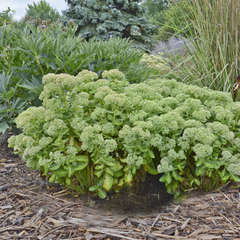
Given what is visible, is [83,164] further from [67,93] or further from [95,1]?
[95,1]

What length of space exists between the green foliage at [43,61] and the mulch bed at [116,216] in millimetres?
826

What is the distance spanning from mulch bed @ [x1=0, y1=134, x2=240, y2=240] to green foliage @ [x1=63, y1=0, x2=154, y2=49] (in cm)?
650

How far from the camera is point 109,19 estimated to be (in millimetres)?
7980

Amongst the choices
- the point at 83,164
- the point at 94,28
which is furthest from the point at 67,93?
the point at 94,28

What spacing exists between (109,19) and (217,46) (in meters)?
5.44

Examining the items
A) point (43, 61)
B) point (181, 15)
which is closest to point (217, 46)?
point (181, 15)

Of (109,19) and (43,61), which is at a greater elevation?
(109,19)

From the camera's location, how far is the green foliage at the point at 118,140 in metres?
1.61

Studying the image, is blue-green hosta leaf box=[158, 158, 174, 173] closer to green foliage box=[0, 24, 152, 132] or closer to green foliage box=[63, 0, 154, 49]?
green foliage box=[0, 24, 152, 132]

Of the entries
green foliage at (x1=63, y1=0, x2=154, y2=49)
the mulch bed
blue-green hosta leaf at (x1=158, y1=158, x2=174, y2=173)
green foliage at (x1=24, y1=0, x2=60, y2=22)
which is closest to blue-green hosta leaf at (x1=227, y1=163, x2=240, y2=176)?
the mulch bed

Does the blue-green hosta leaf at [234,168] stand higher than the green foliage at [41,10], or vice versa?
the green foliage at [41,10]

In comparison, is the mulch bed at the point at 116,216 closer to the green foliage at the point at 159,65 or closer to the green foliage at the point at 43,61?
the green foliage at the point at 43,61

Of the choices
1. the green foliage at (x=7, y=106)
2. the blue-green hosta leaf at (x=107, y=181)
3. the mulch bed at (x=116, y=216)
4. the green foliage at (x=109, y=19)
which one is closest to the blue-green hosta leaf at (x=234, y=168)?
the mulch bed at (x=116, y=216)

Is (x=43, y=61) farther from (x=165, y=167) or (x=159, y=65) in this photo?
(x=159, y=65)
